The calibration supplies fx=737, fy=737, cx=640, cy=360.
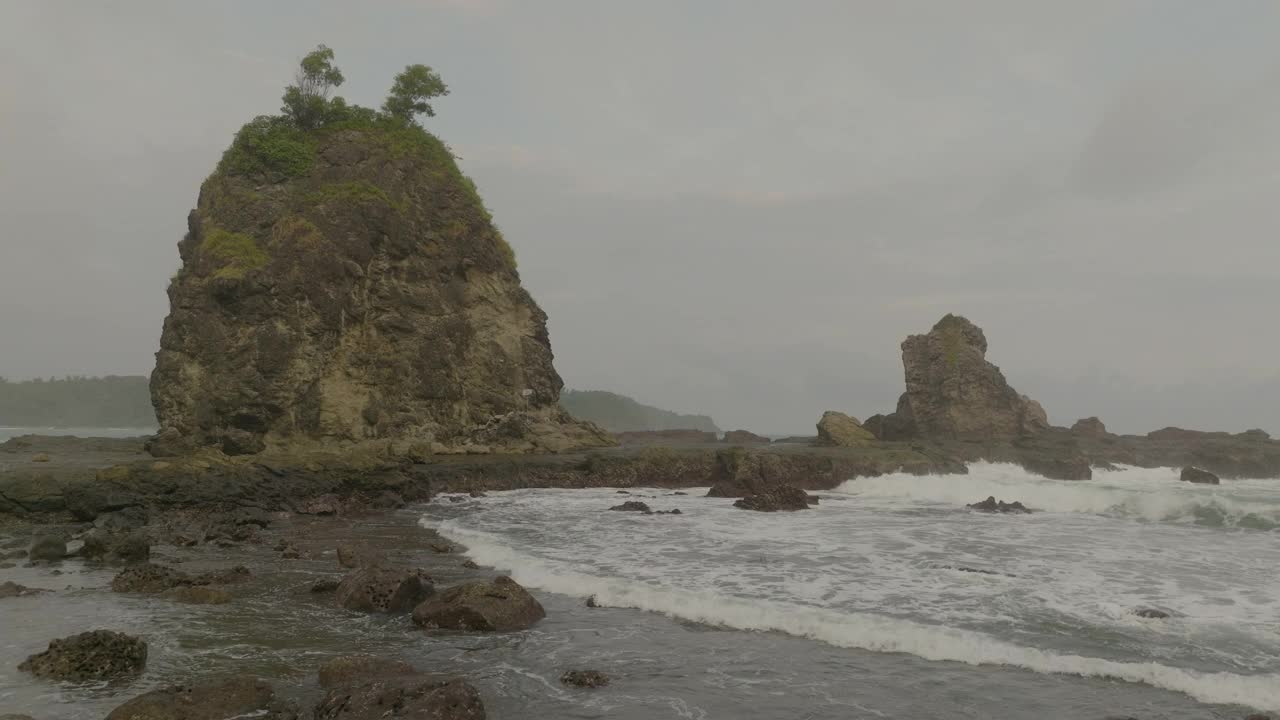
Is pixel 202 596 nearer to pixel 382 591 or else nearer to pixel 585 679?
pixel 382 591

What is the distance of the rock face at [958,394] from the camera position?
54.5 metres

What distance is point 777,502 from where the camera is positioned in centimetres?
2911

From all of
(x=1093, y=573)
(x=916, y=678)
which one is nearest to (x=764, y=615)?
(x=916, y=678)

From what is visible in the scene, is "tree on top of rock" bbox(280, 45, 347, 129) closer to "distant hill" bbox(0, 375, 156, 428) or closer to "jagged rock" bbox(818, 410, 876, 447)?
"jagged rock" bbox(818, 410, 876, 447)

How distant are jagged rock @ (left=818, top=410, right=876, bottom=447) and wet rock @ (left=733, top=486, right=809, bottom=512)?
19787 millimetres

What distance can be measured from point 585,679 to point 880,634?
4967 mm

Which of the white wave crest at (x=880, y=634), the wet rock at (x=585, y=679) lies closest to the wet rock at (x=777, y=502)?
the white wave crest at (x=880, y=634)

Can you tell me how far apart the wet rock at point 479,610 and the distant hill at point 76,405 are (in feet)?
676

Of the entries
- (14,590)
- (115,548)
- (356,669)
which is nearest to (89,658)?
(356,669)

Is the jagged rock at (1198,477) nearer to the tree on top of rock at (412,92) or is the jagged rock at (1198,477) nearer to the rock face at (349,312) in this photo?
the rock face at (349,312)

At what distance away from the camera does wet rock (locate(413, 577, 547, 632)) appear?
11.8 meters

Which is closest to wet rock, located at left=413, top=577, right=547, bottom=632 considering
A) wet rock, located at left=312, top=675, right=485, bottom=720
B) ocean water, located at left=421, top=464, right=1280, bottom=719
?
ocean water, located at left=421, top=464, right=1280, bottom=719

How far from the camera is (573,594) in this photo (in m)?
14.7

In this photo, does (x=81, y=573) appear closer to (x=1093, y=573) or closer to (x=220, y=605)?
(x=220, y=605)
